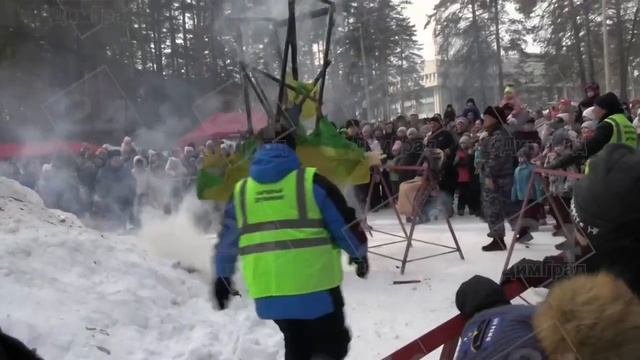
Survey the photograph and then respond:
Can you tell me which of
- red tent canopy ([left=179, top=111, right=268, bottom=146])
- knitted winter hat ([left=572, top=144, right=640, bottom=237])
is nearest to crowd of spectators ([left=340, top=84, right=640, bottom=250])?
red tent canopy ([left=179, top=111, right=268, bottom=146])

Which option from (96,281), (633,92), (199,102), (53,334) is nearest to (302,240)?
(53,334)

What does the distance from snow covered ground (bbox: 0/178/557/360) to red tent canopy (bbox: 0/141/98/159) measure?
25.0ft

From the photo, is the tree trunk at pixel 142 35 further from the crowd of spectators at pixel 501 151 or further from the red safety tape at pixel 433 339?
the red safety tape at pixel 433 339

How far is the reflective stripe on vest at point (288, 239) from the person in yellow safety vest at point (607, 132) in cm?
296

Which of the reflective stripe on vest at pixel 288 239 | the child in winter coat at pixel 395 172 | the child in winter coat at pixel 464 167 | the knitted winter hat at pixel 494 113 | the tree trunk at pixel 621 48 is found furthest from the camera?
the tree trunk at pixel 621 48

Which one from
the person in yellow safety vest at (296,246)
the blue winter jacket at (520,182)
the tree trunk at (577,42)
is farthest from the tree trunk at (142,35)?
the tree trunk at (577,42)

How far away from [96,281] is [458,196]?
6.66 m

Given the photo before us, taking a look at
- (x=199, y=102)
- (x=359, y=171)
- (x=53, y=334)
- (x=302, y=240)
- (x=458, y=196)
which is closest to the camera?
(x=302, y=240)

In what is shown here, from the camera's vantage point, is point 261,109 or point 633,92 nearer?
point 261,109

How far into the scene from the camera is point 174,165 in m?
12.8

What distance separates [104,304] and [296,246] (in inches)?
106

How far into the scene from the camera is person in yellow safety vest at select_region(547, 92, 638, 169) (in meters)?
5.39

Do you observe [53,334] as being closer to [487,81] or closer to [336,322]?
[336,322]

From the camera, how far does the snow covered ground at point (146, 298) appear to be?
479 cm
